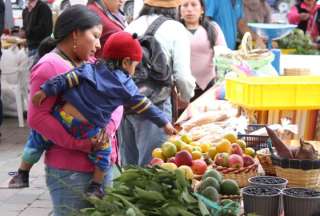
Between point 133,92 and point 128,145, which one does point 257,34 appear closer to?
point 128,145

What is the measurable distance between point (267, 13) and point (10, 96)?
377 centimetres

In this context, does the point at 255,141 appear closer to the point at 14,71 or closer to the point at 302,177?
the point at 302,177

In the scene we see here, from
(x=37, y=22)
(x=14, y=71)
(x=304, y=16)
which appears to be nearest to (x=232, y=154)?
(x=14, y=71)

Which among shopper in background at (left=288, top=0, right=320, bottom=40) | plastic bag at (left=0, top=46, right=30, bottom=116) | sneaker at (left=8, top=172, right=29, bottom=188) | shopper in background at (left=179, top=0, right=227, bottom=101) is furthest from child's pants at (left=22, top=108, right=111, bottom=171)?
shopper in background at (left=288, top=0, right=320, bottom=40)

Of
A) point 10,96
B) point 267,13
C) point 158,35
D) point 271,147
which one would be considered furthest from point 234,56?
point 10,96

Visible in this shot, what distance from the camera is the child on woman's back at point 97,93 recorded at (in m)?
3.12

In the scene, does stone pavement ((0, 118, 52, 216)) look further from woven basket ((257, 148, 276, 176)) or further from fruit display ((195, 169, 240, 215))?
fruit display ((195, 169, 240, 215))

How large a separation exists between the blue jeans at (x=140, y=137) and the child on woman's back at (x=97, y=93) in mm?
A: 958

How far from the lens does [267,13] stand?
29.5ft

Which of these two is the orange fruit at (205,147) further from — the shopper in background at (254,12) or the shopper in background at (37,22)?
the shopper in background at (37,22)

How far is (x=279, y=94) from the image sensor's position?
3992 millimetres

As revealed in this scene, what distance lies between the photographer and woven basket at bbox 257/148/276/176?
3.04 m

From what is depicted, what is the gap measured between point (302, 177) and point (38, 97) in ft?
4.27

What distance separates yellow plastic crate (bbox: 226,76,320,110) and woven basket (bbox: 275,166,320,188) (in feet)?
4.12
